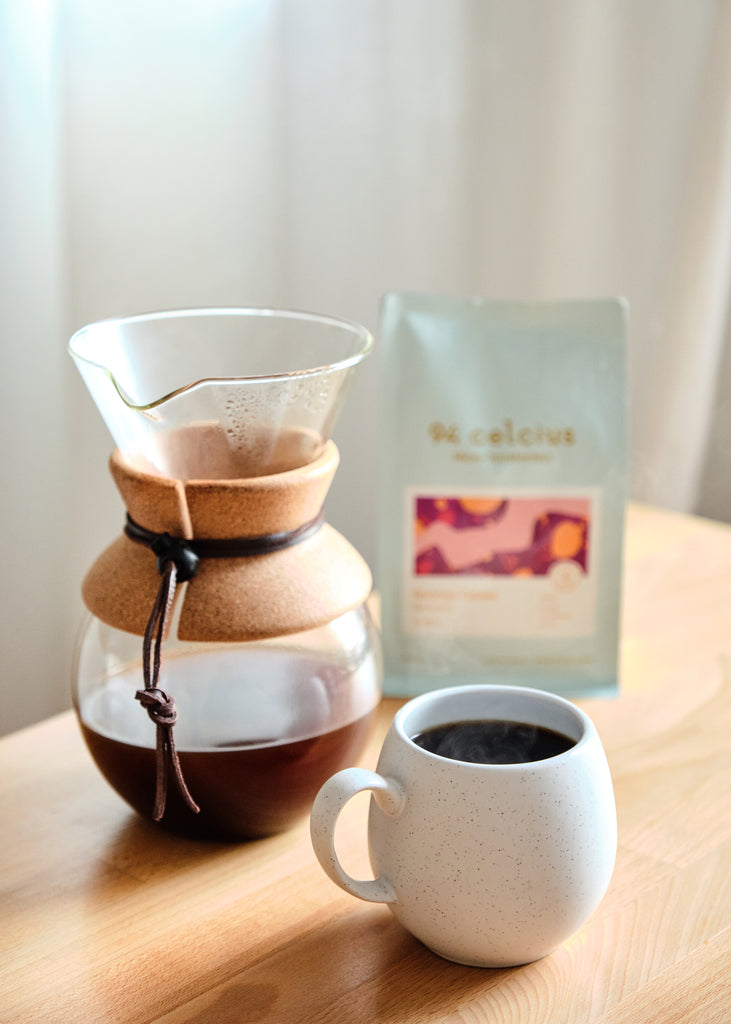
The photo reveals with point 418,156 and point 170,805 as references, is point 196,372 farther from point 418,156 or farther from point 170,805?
point 418,156

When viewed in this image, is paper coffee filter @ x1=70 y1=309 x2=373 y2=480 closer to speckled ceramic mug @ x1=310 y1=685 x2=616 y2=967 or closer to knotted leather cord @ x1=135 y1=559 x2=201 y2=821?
knotted leather cord @ x1=135 y1=559 x2=201 y2=821

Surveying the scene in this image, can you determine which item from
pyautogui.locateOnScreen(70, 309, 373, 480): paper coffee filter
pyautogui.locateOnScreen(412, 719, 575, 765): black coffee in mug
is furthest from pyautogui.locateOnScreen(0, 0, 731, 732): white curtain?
pyautogui.locateOnScreen(412, 719, 575, 765): black coffee in mug

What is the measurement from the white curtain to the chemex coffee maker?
1.51 ft

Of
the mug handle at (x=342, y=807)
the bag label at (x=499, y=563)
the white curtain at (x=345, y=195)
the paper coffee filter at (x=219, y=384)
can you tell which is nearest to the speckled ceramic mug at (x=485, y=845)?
the mug handle at (x=342, y=807)

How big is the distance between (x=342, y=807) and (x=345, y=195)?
3.30 ft

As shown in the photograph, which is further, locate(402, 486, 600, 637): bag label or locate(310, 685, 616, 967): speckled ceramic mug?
locate(402, 486, 600, 637): bag label

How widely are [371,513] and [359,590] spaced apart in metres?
0.89

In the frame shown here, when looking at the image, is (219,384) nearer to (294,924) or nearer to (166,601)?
(166,601)

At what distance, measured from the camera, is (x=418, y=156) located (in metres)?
1.33

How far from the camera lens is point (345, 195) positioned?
131 centimetres

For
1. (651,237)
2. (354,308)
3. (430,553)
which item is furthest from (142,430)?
(651,237)

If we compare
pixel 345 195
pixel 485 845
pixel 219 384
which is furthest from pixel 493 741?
pixel 345 195

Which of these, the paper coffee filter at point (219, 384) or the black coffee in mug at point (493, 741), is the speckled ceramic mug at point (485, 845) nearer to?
the black coffee in mug at point (493, 741)

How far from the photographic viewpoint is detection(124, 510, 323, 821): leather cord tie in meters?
0.50
